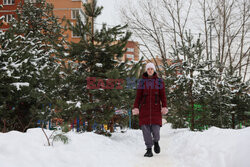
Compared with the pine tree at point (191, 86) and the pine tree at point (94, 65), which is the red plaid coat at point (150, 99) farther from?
the pine tree at point (191, 86)

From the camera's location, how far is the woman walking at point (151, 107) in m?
4.92

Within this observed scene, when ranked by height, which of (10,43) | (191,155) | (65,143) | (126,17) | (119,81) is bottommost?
(191,155)

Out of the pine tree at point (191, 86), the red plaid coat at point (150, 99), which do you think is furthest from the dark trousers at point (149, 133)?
the pine tree at point (191, 86)

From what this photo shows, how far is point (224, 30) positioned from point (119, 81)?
1644cm

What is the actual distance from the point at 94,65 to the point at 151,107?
2.71 meters

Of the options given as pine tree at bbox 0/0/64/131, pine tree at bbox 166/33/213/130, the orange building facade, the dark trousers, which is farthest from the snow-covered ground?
the orange building facade

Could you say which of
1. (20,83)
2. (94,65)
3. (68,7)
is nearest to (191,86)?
(94,65)

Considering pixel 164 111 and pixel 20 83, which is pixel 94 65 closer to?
pixel 20 83

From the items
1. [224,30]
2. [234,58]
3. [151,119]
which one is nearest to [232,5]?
[224,30]

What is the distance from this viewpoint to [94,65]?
697 cm

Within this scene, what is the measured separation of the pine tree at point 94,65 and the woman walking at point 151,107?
4.30 feet

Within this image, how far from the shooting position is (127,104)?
6867mm

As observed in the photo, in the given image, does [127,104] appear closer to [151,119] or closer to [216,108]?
[151,119]

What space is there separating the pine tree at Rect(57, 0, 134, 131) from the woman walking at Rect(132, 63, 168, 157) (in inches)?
51.6
